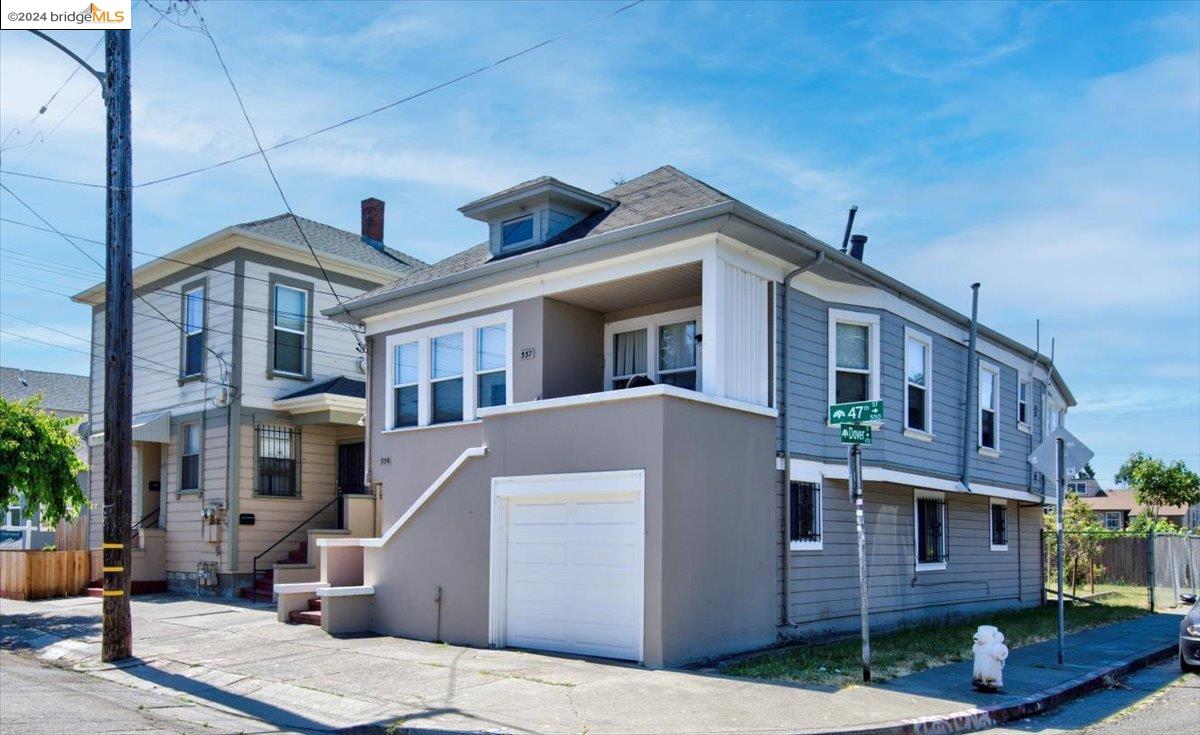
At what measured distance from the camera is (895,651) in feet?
43.3

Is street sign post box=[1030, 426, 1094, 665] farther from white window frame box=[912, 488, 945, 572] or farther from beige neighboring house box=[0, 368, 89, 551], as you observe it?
beige neighboring house box=[0, 368, 89, 551]

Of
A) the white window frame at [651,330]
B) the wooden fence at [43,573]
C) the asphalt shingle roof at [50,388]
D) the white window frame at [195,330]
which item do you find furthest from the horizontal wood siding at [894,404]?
the asphalt shingle roof at [50,388]

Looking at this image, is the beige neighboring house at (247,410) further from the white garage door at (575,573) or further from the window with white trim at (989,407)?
the window with white trim at (989,407)

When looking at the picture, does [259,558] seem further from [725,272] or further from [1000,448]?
[1000,448]

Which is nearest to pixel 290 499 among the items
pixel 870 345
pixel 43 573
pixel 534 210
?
pixel 43 573

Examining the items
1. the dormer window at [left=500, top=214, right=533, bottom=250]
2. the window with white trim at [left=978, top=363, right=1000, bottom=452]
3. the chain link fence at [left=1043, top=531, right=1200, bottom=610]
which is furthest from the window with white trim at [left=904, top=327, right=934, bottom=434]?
the chain link fence at [left=1043, top=531, right=1200, bottom=610]

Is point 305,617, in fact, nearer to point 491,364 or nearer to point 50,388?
point 491,364

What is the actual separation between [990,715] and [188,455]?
17.8m

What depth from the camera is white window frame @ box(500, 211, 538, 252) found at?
16.7m

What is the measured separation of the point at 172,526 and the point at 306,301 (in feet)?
18.5

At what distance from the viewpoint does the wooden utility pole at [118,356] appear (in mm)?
13180

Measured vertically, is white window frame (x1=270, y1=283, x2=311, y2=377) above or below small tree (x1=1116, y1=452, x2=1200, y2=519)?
above

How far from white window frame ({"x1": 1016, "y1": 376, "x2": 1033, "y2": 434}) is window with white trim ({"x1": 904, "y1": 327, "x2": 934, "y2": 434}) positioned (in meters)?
5.16

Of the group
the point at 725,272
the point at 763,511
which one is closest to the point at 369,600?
the point at 763,511
